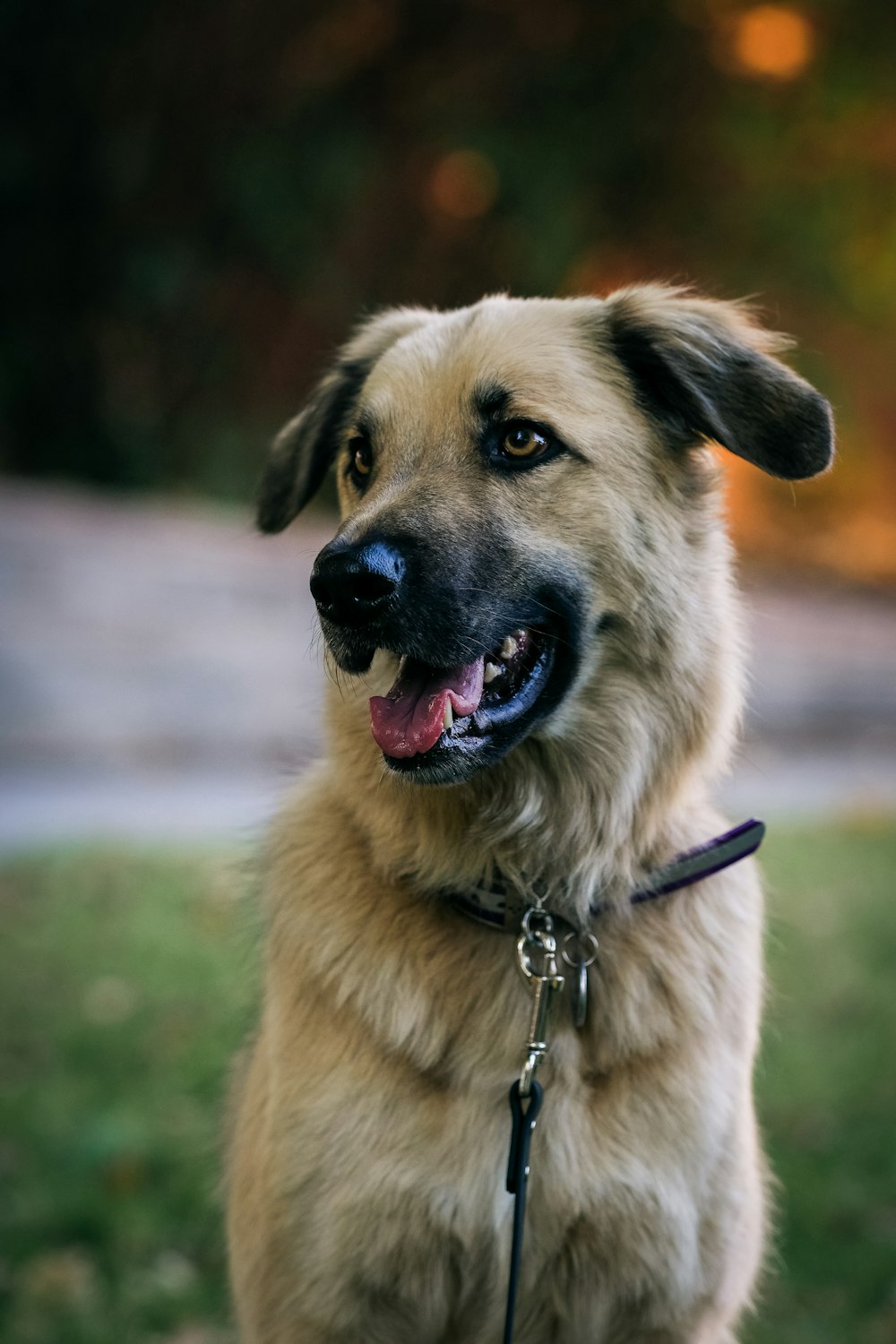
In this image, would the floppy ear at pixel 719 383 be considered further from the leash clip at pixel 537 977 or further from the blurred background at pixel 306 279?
the blurred background at pixel 306 279

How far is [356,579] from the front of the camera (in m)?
1.78

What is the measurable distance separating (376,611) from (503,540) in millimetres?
260

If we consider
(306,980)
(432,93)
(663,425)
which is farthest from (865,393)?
(306,980)

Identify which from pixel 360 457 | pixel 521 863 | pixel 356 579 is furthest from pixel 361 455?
pixel 521 863

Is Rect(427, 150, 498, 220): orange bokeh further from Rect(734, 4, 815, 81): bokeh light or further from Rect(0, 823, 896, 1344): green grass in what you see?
Rect(0, 823, 896, 1344): green grass

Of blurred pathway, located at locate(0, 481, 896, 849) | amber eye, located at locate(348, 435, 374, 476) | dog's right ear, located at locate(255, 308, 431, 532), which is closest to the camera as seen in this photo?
amber eye, located at locate(348, 435, 374, 476)

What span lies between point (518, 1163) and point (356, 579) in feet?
2.88

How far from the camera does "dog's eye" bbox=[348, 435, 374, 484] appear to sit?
7.20 feet

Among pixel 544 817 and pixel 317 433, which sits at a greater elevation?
pixel 317 433

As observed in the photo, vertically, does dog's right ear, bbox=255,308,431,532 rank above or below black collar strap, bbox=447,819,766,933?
above

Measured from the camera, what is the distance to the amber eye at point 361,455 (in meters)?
2.19

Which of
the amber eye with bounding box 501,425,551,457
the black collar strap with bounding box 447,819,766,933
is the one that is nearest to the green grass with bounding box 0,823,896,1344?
the black collar strap with bounding box 447,819,766,933

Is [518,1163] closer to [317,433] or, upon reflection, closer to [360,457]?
[360,457]

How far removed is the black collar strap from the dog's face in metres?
0.28
